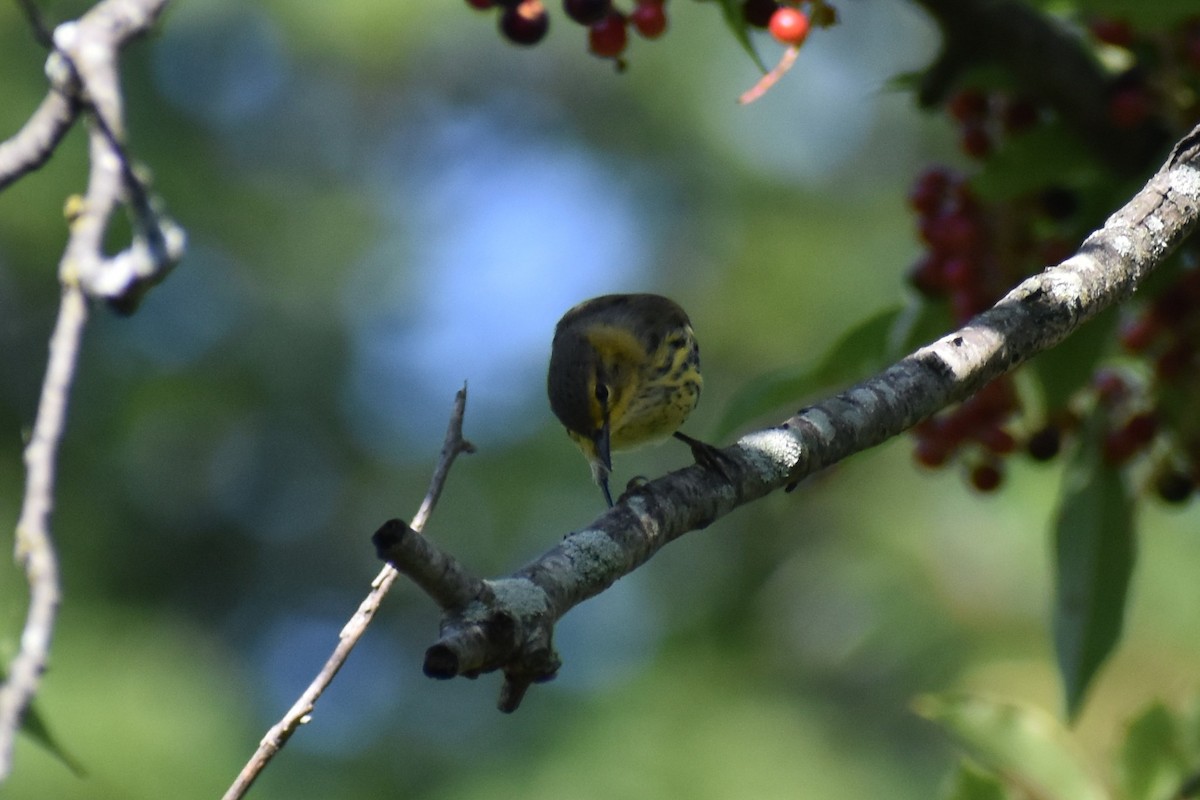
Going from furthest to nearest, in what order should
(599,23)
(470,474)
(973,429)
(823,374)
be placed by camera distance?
(470,474) < (973,429) < (823,374) < (599,23)

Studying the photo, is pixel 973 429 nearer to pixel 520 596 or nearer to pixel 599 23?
pixel 599 23

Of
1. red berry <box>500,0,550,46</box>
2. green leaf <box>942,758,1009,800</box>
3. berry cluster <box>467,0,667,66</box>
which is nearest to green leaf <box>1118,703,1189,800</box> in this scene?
green leaf <box>942,758,1009,800</box>

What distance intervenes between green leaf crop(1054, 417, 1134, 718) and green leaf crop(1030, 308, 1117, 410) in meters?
0.24

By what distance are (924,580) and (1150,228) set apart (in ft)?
15.5

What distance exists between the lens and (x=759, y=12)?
93.5 inches

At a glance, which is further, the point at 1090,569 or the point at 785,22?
the point at 1090,569

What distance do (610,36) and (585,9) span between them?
0.13 m

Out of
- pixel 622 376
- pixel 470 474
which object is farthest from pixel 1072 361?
pixel 470 474

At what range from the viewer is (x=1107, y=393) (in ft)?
9.59

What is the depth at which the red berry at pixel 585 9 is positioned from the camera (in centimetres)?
235

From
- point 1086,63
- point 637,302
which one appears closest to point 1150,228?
point 1086,63

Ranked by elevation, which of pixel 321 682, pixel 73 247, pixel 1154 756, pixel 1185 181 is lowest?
pixel 321 682

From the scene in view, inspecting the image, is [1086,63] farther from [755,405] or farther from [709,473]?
[709,473]

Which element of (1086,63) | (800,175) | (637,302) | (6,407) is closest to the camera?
(1086,63)
